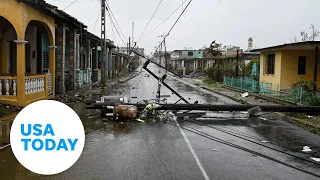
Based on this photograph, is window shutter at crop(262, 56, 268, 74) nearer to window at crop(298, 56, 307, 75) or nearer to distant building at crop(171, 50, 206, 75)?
window at crop(298, 56, 307, 75)

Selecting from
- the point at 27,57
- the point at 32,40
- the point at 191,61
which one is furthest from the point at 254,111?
the point at 191,61

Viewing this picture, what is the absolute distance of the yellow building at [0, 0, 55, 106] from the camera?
49.6ft

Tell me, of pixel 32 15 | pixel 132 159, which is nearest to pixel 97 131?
pixel 132 159

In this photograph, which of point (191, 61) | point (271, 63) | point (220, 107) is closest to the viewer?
point (220, 107)

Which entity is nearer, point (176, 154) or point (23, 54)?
point (176, 154)

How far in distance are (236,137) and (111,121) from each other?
4912mm

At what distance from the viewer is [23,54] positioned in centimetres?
1543

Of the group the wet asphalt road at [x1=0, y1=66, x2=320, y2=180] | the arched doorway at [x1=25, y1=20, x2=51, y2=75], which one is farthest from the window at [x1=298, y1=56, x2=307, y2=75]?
the arched doorway at [x1=25, y1=20, x2=51, y2=75]

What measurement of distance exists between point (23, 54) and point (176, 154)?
983 cm

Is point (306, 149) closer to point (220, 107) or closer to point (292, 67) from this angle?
point (220, 107)

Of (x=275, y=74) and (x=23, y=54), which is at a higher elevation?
(x=23, y=54)

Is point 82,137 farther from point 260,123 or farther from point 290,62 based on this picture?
point 290,62

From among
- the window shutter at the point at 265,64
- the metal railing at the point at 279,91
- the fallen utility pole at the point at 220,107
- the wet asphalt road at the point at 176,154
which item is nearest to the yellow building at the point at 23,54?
the fallen utility pole at the point at 220,107

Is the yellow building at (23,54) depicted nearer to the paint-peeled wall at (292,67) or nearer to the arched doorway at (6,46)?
the arched doorway at (6,46)
